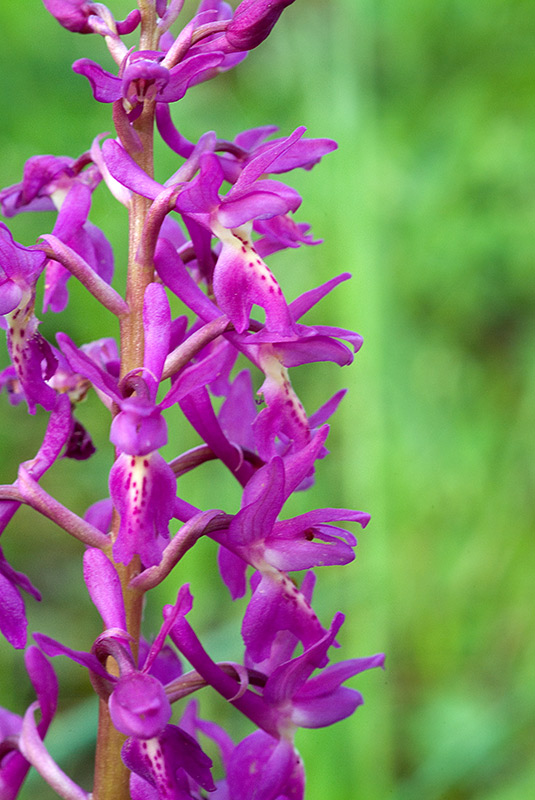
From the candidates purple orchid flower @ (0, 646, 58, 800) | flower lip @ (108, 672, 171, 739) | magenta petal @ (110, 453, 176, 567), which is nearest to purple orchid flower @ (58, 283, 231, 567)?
magenta petal @ (110, 453, 176, 567)

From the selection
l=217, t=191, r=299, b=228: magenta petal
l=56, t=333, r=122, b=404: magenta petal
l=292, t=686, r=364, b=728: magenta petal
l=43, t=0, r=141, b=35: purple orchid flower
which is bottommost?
→ l=292, t=686, r=364, b=728: magenta petal

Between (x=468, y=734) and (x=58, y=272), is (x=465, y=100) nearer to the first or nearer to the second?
(x=468, y=734)

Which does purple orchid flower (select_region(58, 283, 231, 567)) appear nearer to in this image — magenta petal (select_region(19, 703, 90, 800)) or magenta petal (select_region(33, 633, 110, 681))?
magenta petal (select_region(33, 633, 110, 681))

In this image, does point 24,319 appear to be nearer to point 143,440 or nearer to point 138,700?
point 143,440

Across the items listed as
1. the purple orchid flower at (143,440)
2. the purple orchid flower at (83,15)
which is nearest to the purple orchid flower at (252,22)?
the purple orchid flower at (83,15)

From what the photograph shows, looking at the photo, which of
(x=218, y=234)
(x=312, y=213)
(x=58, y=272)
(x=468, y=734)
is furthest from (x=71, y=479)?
(x=218, y=234)

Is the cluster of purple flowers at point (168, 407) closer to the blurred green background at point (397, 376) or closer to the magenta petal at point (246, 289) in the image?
the magenta petal at point (246, 289)

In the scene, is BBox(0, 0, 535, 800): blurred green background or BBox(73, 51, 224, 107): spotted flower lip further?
BBox(0, 0, 535, 800): blurred green background
